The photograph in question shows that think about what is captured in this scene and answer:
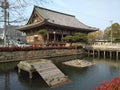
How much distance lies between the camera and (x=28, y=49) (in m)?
25.6

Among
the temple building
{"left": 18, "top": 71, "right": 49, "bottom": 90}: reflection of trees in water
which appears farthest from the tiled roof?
{"left": 18, "top": 71, "right": 49, "bottom": 90}: reflection of trees in water

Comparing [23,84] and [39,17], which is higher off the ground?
[39,17]

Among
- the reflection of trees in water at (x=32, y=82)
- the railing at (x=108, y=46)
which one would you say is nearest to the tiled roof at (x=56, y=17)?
the railing at (x=108, y=46)

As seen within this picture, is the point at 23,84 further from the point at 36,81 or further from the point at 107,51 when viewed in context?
the point at 107,51

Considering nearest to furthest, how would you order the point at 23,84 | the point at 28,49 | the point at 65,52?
the point at 23,84, the point at 28,49, the point at 65,52

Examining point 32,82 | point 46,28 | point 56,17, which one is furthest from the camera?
point 56,17

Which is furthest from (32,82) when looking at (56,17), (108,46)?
(56,17)

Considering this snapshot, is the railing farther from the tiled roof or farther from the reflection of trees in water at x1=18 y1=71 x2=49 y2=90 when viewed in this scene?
the reflection of trees in water at x1=18 y1=71 x2=49 y2=90

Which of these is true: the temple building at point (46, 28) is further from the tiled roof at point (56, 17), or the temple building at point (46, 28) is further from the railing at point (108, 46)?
the railing at point (108, 46)

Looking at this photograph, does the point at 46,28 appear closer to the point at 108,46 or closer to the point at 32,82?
the point at 108,46

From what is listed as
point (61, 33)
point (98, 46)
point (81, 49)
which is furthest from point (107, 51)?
point (61, 33)

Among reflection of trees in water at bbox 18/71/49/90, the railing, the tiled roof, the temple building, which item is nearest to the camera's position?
reflection of trees in water at bbox 18/71/49/90

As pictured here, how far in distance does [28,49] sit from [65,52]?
31.9 ft

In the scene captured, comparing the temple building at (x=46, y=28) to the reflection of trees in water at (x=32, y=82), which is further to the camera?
the temple building at (x=46, y=28)
